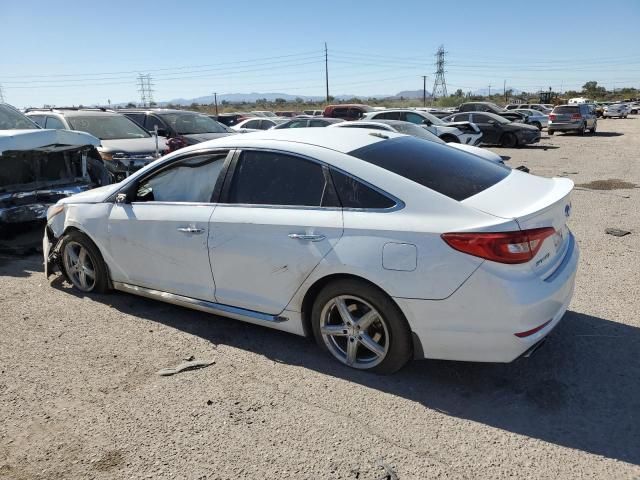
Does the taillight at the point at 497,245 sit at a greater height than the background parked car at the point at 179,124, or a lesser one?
lesser

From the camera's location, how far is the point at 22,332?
4.35 metres

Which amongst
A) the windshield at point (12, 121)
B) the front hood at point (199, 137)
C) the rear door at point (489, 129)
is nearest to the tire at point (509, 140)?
the rear door at point (489, 129)

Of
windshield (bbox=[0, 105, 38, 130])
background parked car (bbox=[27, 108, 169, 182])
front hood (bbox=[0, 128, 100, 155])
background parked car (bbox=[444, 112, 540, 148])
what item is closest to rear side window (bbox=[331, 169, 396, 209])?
front hood (bbox=[0, 128, 100, 155])

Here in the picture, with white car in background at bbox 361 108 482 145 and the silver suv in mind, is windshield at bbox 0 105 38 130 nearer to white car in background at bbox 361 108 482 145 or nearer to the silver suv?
white car in background at bbox 361 108 482 145

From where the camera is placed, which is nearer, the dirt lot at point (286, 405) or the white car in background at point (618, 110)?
the dirt lot at point (286, 405)

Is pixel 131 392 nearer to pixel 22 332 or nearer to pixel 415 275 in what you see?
pixel 22 332

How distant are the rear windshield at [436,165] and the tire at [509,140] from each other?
19655mm

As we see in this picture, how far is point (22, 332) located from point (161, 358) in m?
1.37

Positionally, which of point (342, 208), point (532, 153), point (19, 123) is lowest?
point (532, 153)

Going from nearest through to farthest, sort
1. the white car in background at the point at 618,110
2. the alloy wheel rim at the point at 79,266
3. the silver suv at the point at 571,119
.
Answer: the alloy wheel rim at the point at 79,266, the silver suv at the point at 571,119, the white car in background at the point at 618,110

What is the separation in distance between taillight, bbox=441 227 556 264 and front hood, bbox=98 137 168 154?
8247mm

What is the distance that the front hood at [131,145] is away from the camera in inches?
389

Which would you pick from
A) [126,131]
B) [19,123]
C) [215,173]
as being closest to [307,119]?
[126,131]

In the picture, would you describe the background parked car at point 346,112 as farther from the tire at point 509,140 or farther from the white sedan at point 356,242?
the white sedan at point 356,242
